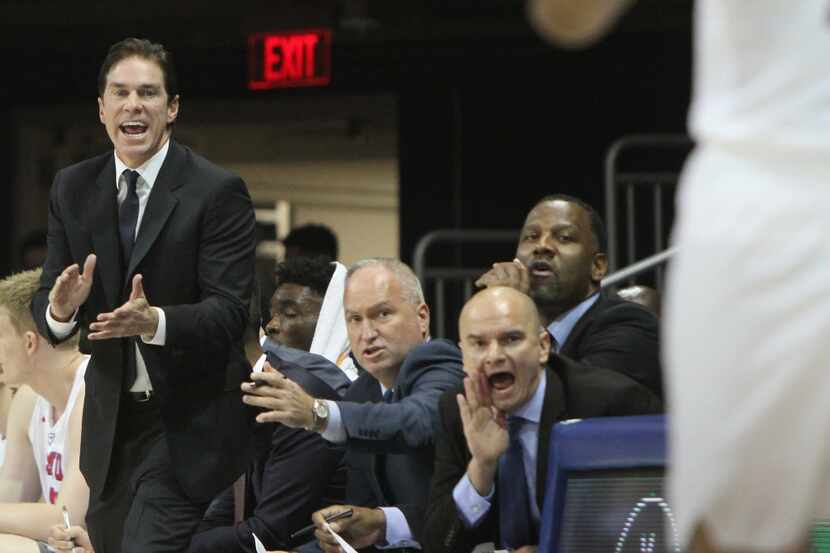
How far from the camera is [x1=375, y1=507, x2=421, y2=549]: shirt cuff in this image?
452 centimetres

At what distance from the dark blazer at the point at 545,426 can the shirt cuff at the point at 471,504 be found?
0.05ft

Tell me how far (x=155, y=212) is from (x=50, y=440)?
1.55 metres

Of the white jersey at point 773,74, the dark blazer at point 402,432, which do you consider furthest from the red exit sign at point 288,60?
the white jersey at point 773,74

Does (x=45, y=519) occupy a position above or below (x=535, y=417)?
below

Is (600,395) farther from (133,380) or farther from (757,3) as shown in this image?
(757,3)

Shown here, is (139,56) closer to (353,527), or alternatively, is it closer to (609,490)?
(353,527)

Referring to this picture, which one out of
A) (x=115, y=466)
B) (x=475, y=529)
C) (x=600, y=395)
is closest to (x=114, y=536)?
(x=115, y=466)

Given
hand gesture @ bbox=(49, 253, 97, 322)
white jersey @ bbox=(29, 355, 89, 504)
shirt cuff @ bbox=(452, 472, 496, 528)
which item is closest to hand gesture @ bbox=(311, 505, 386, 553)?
shirt cuff @ bbox=(452, 472, 496, 528)

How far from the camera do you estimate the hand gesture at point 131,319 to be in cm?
387

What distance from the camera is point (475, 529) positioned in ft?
13.4

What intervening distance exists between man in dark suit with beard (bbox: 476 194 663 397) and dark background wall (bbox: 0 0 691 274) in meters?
4.16

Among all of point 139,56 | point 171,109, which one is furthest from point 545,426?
point 139,56

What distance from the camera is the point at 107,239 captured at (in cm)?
425

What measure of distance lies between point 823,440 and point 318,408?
2415 millimetres
